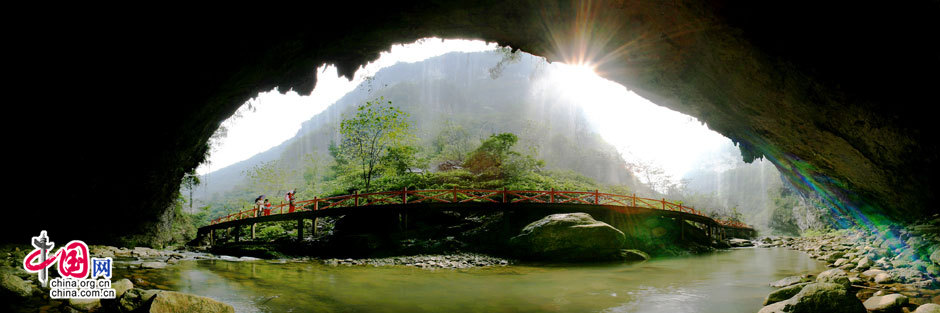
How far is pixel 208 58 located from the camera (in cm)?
779

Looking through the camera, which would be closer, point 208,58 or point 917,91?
point 917,91

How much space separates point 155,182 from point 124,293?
10.0 metres

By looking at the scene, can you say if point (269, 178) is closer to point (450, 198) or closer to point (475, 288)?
point (450, 198)

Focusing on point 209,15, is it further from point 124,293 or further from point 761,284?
point 761,284

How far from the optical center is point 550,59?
1127 cm

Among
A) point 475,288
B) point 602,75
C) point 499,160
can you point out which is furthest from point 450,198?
point 475,288

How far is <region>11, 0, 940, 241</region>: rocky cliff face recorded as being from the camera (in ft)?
18.8

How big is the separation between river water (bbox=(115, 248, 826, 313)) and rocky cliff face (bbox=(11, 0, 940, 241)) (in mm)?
3163

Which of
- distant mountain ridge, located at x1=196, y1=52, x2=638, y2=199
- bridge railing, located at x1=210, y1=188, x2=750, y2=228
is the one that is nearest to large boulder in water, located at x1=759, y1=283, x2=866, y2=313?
bridge railing, located at x1=210, y1=188, x2=750, y2=228

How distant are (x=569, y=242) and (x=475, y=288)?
621 centimetres

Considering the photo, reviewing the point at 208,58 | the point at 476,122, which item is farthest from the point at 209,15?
the point at 476,122

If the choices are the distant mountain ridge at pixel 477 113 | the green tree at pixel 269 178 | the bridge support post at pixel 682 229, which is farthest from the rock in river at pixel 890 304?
the distant mountain ridge at pixel 477 113

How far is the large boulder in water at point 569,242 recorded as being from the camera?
12961mm

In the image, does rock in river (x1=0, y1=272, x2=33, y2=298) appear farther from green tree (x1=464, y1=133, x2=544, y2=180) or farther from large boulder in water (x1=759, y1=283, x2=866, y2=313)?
green tree (x1=464, y1=133, x2=544, y2=180)
